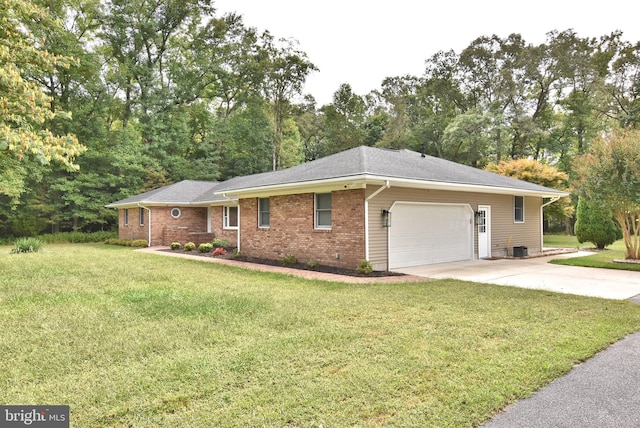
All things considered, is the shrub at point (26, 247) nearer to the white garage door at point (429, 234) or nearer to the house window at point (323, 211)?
the house window at point (323, 211)

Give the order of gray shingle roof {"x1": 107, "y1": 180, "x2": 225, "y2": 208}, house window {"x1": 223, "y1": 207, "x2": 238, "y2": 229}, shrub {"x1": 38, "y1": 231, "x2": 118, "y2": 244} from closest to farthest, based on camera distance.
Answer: house window {"x1": 223, "y1": 207, "x2": 238, "y2": 229} → gray shingle roof {"x1": 107, "y1": 180, "x2": 225, "y2": 208} → shrub {"x1": 38, "y1": 231, "x2": 118, "y2": 244}

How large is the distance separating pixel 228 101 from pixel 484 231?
27400 millimetres

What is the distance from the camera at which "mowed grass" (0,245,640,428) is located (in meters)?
2.96

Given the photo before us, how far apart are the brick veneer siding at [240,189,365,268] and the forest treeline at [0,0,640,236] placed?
16136 millimetres

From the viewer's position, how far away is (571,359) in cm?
391

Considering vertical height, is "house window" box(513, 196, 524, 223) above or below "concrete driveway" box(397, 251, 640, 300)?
above

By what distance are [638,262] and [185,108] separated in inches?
1199

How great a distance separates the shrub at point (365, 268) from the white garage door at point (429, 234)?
3.57ft

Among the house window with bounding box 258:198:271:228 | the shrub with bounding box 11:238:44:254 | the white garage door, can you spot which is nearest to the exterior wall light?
the white garage door

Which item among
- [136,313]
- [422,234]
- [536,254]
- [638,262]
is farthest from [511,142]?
[136,313]

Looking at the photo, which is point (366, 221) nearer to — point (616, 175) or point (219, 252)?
point (616, 175)

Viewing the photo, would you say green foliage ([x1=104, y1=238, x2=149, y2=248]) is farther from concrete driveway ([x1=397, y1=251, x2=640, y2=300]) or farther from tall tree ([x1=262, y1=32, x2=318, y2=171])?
concrete driveway ([x1=397, y1=251, x2=640, y2=300])

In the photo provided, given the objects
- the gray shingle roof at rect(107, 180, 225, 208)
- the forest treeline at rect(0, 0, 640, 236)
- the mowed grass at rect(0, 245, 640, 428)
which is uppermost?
the forest treeline at rect(0, 0, 640, 236)

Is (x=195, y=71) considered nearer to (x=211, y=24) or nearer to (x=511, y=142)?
(x=211, y=24)
